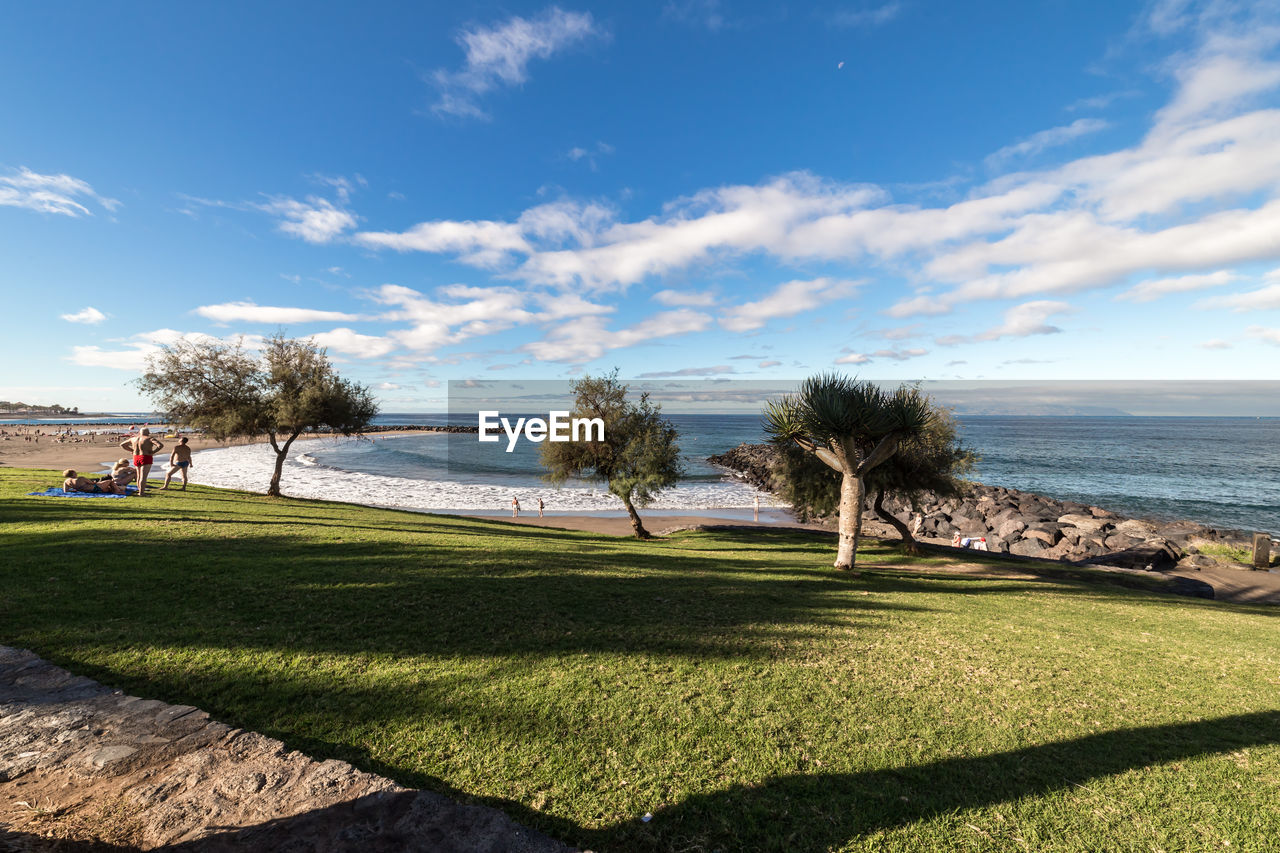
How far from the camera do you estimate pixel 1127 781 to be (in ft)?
15.0

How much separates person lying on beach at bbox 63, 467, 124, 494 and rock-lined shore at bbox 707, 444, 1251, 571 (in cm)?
2482

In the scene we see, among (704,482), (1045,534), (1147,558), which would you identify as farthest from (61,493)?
(704,482)

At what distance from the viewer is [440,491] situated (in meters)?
47.5

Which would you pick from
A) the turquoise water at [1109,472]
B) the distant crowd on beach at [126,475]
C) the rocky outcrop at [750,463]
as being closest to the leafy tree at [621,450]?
the distant crowd on beach at [126,475]

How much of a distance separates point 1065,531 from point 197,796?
43.7 meters

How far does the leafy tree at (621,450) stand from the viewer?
89.4 ft

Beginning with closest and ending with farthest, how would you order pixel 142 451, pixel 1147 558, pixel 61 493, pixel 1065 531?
pixel 61 493
pixel 142 451
pixel 1147 558
pixel 1065 531

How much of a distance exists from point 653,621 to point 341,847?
5303 mm

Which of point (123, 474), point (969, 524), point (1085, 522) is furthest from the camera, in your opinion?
point (969, 524)

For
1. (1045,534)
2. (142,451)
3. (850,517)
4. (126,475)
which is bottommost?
(1045,534)

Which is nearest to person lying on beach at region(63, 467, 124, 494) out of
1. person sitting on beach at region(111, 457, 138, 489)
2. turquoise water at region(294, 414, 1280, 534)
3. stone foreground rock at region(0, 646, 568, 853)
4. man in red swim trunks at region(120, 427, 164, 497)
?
person sitting on beach at region(111, 457, 138, 489)

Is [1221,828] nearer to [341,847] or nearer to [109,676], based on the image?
[341,847]

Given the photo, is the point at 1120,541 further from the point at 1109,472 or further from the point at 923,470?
the point at 1109,472

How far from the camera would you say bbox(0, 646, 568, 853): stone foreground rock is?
3074 mm
